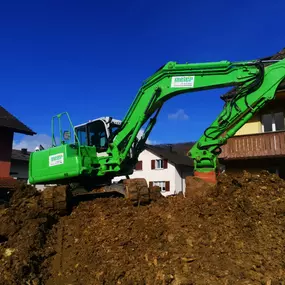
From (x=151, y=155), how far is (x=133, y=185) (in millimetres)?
33429

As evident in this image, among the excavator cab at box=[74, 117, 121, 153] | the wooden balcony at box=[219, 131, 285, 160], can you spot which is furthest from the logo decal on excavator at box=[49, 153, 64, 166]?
the wooden balcony at box=[219, 131, 285, 160]

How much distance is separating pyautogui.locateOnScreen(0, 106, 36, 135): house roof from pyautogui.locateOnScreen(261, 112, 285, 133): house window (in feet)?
49.4

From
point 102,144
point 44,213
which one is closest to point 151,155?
point 102,144

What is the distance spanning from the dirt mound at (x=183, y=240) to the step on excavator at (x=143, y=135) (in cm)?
79

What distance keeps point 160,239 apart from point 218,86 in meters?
4.25

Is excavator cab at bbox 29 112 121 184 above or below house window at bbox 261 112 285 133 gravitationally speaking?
below

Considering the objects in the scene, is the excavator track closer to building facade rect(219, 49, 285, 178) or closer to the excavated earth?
the excavated earth

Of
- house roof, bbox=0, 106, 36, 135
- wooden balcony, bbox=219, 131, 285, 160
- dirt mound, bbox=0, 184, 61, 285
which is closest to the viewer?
dirt mound, bbox=0, 184, 61, 285

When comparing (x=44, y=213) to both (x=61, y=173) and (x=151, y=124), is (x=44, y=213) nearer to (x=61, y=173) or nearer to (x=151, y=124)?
(x=61, y=173)

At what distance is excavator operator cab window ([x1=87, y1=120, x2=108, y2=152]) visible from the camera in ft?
Answer: 35.3

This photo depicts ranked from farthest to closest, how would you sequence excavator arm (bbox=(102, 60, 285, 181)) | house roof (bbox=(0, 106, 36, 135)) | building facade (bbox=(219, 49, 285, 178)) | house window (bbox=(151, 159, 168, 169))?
house window (bbox=(151, 159, 168, 169)), house roof (bbox=(0, 106, 36, 135)), building facade (bbox=(219, 49, 285, 178)), excavator arm (bbox=(102, 60, 285, 181))

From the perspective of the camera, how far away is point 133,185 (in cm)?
901

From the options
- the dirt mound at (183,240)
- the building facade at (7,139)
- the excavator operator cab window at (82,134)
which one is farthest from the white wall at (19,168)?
the dirt mound at (183,240)

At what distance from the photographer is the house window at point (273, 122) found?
1908 centimetres
